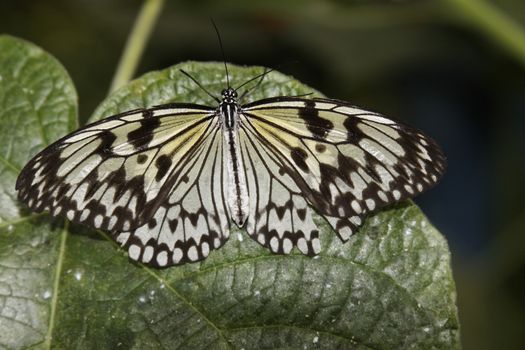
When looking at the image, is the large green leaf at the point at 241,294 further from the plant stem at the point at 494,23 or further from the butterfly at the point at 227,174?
the plant stem at the point at 494,23

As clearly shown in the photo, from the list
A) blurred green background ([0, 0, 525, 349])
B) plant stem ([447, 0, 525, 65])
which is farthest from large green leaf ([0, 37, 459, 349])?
blurred green background ([0, 0, 525, 349])

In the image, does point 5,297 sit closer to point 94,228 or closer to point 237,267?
point 94,228

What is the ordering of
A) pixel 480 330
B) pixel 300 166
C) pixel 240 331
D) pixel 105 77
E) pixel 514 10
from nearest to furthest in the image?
1. pixel 240 331
2. pixel 300 166
3. pixel 514 10
4. pixel 105 77
5. pixel 480 330

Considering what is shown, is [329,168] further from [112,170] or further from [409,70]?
[409,70]

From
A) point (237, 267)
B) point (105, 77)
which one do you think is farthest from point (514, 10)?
point (237, 267)

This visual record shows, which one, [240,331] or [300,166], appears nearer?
[240,331]

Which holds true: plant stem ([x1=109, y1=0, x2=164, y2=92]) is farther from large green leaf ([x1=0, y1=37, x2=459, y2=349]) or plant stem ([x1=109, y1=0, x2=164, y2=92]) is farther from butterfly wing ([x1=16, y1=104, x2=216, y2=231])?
large green leaf ([x1=0, y1=37, x2=459, y2=349])

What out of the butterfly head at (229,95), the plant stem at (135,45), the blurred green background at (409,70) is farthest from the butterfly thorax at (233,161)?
the blurred green background at (409,70)

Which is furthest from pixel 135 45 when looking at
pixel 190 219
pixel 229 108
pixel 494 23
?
pixel 494 23
